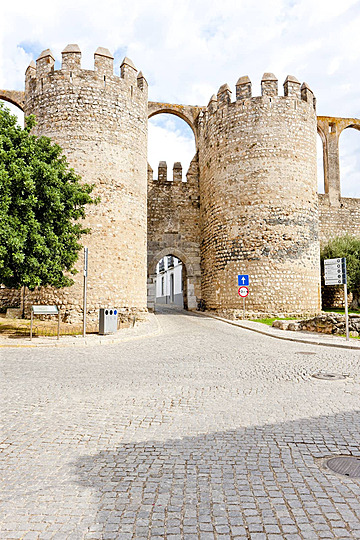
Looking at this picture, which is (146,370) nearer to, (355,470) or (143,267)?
(355,470)

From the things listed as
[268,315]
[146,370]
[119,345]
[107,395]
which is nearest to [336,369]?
[146,370]

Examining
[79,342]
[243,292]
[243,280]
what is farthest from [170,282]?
[79,342]

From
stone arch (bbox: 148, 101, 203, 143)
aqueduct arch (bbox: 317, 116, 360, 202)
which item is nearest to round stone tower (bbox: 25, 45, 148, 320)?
stone arch (bbox: 148, 101, 203, 143)

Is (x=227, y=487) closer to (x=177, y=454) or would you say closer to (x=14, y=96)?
(x=177, y=454)

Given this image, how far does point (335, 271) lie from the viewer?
11.8m

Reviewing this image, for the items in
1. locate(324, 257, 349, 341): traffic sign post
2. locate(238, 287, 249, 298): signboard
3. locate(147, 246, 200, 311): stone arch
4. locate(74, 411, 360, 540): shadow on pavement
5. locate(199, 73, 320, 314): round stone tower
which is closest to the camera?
locate(74, 411, 360, 540): shadow on pavement

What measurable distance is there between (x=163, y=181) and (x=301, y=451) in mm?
22406

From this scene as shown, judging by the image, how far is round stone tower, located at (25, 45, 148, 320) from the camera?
1700 centimetres

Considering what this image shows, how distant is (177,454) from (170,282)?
3904 centimetres

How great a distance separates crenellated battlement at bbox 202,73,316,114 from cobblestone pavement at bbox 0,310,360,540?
1662 cm

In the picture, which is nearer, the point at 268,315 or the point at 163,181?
the point at 268,315

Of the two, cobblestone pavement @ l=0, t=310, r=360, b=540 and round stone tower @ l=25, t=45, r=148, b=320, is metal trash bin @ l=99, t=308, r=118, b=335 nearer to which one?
round stone tower @ l=25, t=45, r=148, b=320

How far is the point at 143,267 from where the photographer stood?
19000 mm

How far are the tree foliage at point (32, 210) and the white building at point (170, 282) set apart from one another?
23885 mm
